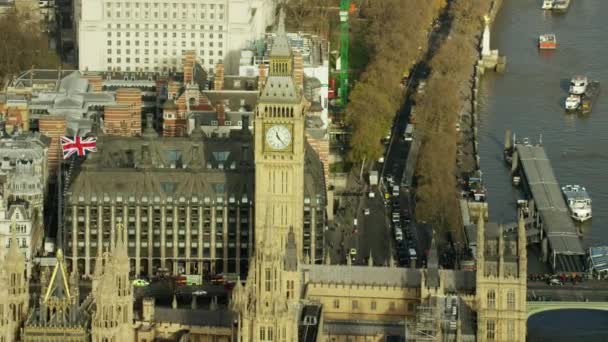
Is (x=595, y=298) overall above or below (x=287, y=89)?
below

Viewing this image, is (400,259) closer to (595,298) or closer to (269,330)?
(595,298)

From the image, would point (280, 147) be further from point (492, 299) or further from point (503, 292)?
point (503, 292)

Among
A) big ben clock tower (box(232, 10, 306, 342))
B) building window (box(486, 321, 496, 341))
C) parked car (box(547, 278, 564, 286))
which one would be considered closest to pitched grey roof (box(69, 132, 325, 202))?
big ben clock tower (box(232, 10, 306, 342))

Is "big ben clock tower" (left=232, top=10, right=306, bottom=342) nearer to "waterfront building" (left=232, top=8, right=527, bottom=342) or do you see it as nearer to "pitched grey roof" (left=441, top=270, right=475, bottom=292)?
"waterfront building" (left=232, top=8, right=527, bottom=342)

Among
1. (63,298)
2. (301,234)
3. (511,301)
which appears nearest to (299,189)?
(301,234)

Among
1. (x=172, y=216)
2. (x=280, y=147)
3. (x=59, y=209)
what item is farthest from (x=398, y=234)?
(x=59, y=209)

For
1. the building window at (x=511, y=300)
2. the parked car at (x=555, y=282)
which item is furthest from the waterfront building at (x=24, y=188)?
the parked car at (x=555, y=282)

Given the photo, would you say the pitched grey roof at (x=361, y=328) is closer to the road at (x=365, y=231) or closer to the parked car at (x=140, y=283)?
the parked car at (x=140, y=283)
